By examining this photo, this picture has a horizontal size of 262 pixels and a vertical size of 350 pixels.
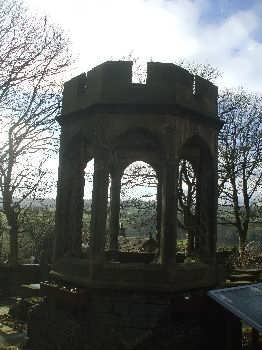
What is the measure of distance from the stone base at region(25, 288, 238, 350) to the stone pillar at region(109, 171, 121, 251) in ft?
9.66

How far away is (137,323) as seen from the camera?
578cm

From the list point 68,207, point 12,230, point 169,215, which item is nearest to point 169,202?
point 169,215

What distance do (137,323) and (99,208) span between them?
1.98 m

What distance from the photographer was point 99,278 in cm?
611

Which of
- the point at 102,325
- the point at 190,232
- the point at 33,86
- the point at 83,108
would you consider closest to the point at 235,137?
the point at 33,86

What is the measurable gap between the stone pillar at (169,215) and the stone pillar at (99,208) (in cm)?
104

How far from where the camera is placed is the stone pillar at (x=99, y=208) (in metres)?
6.29

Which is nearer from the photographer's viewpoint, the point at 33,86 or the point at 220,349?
the point at 220,349

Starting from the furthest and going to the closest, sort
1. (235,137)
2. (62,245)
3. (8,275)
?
(235,137), (8,275), (62,245)

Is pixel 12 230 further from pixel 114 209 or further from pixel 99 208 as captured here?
pixel 99 208

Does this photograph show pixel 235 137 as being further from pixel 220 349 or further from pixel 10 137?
pixel 220 349

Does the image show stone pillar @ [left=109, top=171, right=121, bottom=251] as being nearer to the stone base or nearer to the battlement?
the battlement

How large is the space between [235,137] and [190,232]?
1313 cm

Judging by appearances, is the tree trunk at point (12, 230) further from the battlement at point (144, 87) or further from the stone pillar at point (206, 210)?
the stone pillar at point (206, 210)
